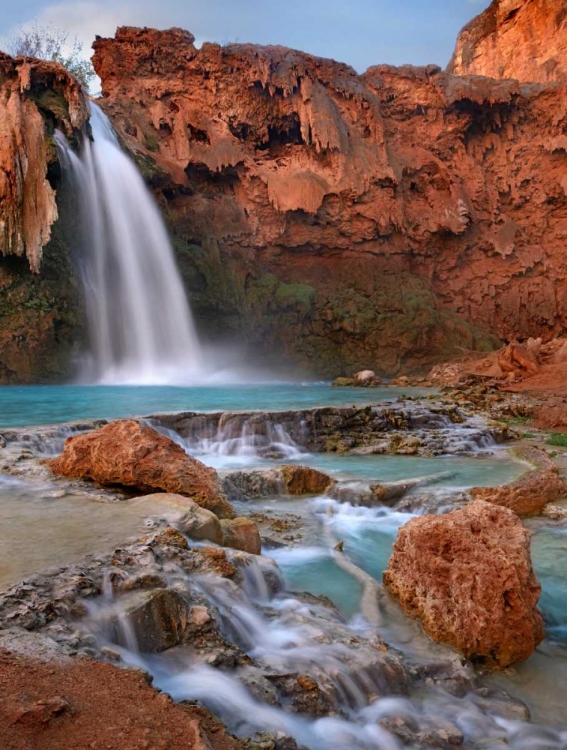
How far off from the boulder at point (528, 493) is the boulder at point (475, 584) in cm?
241

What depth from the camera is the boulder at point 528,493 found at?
653cm

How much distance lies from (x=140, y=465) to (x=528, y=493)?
4.33 meters

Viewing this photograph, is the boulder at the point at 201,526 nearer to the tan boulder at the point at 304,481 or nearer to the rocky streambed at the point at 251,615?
the rocky streambed at the point at 251,615

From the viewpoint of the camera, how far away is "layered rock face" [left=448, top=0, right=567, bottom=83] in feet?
118

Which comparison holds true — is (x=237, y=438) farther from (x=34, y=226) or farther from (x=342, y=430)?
(x=34, y=226)

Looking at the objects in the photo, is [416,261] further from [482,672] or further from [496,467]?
[482,672]

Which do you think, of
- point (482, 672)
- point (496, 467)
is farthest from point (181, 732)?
point (496, 467)

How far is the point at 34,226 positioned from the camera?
19203 millimetres

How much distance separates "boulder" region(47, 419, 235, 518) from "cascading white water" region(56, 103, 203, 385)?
1643 cm

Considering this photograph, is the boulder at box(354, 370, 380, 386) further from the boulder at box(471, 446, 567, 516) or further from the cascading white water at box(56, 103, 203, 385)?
the boulder at box(471, 446, 567, 516)

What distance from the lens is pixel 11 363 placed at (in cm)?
2088

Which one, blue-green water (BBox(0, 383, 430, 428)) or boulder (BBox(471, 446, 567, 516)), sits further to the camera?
blue-green water (BBox(0, 383, 430, 428))

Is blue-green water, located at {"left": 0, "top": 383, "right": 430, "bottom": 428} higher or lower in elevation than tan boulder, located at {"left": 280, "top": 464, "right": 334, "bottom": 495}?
higher

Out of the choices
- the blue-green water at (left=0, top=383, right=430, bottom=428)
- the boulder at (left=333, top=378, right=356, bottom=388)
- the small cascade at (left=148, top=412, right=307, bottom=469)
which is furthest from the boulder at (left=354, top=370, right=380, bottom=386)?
the small cascade at (left=148, top=412, right=307, bottom=469)
